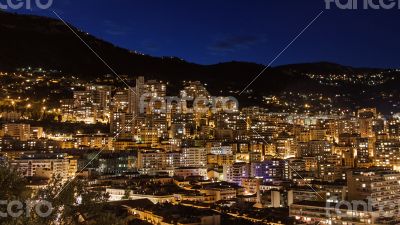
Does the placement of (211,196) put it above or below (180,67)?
below

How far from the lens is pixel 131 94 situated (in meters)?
31.8

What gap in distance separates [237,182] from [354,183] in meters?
5.68

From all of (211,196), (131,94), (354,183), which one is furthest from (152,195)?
(131,94)

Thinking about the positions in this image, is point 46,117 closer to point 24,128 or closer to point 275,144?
point 24,128

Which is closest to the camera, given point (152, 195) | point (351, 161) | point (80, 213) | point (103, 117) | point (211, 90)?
point (80, 213)

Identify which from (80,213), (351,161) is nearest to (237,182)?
(351,161)

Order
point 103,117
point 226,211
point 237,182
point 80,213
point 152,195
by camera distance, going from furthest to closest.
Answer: point 103,117 < point 237,182 < point 152,195 < point 226,211 < point 80,213

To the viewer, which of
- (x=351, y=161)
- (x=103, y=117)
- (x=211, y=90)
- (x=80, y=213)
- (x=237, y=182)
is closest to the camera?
(x=80, y=213)

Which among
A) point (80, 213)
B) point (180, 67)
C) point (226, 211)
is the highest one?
point (180, 67)

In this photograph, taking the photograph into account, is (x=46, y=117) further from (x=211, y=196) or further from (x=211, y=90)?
(x=211, y=90)

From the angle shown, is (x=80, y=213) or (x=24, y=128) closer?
(x=80, y=213)

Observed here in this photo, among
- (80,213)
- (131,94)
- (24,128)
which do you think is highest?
(131,94)

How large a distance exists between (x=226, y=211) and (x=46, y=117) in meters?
15.8

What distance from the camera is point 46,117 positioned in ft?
88.6
